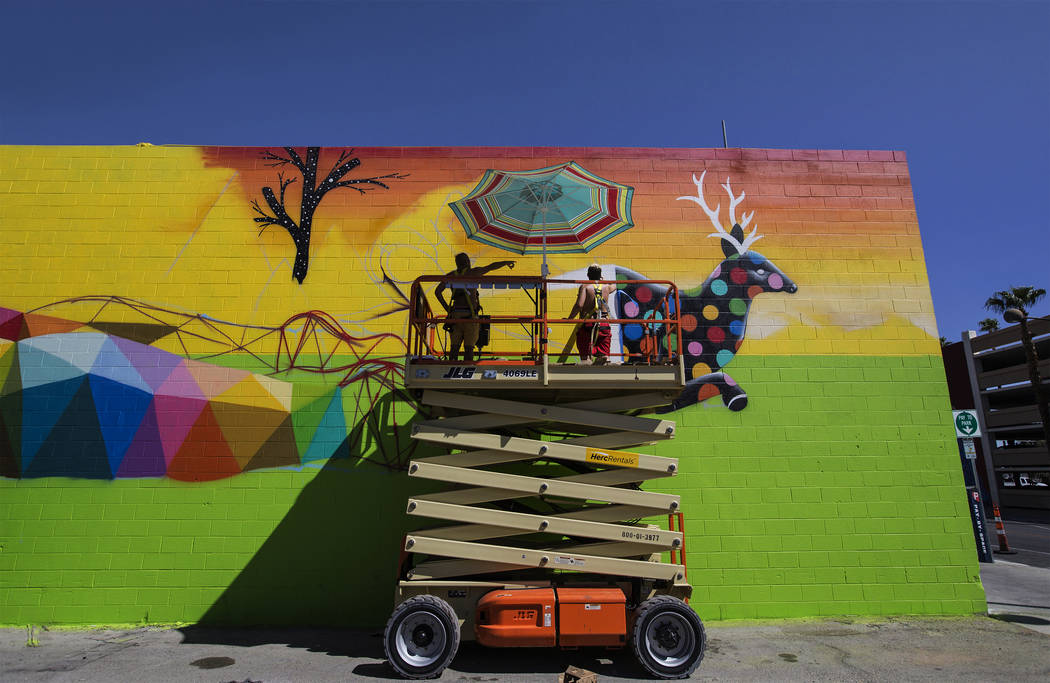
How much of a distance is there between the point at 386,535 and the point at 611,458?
3620 mm

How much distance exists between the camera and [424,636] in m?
5.88

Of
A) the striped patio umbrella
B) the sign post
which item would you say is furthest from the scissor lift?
the sign post

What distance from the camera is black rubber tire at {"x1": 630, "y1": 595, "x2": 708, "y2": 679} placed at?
578 cm

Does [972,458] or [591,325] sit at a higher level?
[591,325]

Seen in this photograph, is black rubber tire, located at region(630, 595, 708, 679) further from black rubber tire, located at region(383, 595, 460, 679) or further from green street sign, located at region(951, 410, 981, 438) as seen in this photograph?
green street sign, located at region(951, 410, 981, 438)

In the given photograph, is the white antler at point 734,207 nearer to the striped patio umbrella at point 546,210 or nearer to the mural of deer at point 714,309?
the mural of deer at point 714,309

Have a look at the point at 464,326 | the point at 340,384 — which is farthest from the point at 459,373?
the point at 340,384

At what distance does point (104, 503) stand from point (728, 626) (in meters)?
8.87

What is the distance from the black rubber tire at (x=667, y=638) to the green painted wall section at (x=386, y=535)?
6.62 feet

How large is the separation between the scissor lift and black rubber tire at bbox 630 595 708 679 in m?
0.01

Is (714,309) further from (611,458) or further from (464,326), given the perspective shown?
(464,326)

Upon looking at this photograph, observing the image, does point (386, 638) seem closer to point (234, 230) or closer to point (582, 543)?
point (582, 543)

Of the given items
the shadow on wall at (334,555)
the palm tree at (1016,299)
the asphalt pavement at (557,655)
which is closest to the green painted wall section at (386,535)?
the shadow on wall at (334,555)

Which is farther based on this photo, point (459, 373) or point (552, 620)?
point (459, 373)
